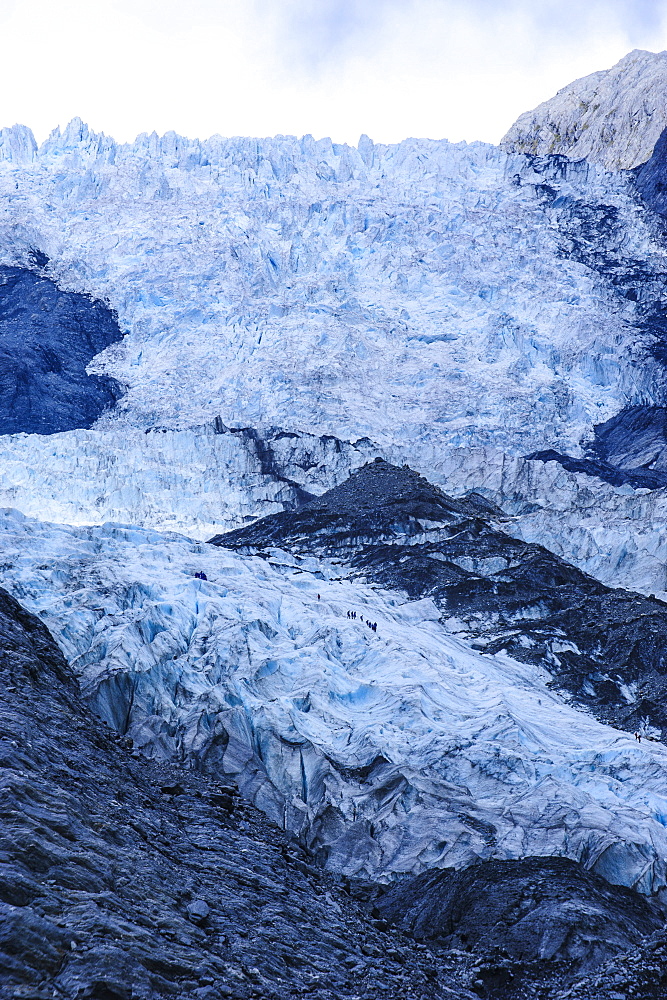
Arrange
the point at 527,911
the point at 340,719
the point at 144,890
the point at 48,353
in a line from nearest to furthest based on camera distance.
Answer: the point at 144,890 < the point at 527,911 < the point at 340,719 < the point at 48,353

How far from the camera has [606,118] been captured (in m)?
113

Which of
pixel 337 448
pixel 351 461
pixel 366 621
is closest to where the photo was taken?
pixel 366 621

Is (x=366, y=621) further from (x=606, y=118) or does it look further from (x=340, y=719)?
(x=606, y=118)

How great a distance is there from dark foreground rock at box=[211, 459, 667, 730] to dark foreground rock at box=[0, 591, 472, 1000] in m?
18.3

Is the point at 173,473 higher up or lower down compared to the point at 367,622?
higher up

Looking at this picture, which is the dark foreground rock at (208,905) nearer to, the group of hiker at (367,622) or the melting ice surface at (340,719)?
the melting ice surface at (340,719)

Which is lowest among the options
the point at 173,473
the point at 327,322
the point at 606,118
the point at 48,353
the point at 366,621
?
the point at 366,621

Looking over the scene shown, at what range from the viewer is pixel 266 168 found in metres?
103

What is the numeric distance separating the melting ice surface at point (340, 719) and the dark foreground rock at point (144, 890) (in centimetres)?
327

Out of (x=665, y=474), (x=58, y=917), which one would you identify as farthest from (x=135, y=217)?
(x=58, y=917)

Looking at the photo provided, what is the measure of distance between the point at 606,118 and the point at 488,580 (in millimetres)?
89250

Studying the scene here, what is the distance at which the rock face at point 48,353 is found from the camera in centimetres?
7800

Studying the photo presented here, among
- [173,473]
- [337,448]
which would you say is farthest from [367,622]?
[337,448]

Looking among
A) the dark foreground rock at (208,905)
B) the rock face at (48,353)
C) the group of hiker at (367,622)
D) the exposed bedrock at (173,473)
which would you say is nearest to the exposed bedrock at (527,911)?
the dark foreground rock at (208,905)
